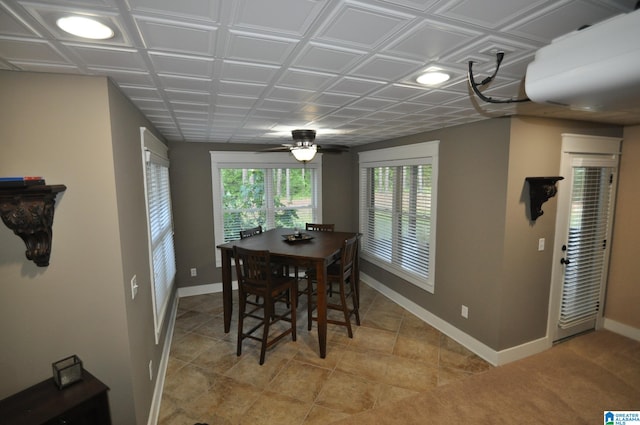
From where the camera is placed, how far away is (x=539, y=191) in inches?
104

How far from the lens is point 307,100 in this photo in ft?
6.49

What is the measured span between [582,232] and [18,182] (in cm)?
452

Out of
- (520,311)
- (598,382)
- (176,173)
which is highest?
(176,173)

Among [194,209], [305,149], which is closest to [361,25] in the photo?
[305,149]

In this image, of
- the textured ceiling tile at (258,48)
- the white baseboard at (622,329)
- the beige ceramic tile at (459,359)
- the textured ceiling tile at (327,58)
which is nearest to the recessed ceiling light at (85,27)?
Answer: the textured ceiling tile at (258,48)

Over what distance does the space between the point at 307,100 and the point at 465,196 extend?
2.02 m

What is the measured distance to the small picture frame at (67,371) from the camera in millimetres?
1474

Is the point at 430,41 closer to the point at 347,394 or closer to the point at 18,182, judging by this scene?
the point at 18,182

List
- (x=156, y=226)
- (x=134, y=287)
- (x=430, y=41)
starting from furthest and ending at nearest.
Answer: (x=156, y=226) → (x=134, y=287) → (x=430, y=41)

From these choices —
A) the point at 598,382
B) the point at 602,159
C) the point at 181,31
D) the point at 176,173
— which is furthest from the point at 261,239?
the point at 602,159

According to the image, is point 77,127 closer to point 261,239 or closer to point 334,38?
point 334,38

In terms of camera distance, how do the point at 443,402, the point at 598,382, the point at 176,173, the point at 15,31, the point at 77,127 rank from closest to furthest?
the point at 15,31
the point at 77,127
the point at 443,402
the point at 598,382
the point at 176,173

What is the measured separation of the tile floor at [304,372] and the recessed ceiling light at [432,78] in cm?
238

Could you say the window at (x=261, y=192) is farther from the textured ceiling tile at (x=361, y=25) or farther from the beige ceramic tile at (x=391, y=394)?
the textured ceiling tile at (x=361, y=25)
